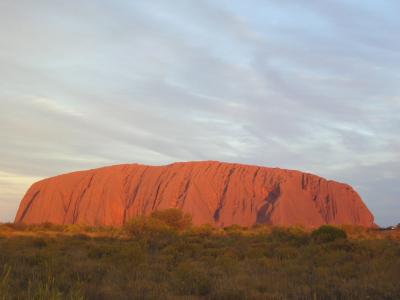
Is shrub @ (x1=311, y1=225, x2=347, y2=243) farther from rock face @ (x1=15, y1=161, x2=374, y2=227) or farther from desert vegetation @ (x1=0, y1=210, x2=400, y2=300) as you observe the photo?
rock face @ (x1=15, y1=161, x2=374, y2=227)

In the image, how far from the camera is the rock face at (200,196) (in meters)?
53.8

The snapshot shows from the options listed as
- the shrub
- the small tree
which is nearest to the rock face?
the small tree

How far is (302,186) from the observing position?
59.5m

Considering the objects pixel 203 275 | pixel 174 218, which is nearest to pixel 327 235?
pixel 203 275

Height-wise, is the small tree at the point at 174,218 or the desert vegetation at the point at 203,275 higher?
the small tree at the point at 174,218

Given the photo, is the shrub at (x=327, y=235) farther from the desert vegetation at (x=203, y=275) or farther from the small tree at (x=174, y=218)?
the small tree at (x=174, y=218)

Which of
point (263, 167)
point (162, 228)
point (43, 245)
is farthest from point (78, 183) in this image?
point (43, 245)

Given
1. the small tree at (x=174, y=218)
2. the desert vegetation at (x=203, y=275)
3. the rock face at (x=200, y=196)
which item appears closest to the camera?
the desert vegetation at (x=203, y=275)

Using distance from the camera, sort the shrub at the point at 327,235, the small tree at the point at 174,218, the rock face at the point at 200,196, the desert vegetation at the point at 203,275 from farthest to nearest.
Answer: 1. the rock face at the point at 200,196
2. the small tree at the point at 174,218
3. the shrub at the point at 327,235
4. the desert vegetation at the point at 203,275

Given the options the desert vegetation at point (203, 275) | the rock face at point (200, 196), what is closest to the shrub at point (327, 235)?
the desert vegetation at point (203, 275)

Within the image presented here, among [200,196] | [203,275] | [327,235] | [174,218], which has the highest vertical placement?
[200,196]

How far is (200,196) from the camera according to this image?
56562 millimetres

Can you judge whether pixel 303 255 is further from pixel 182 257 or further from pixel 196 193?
pixel 196 193

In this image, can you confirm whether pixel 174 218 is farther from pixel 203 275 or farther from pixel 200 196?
pixel 203 275
